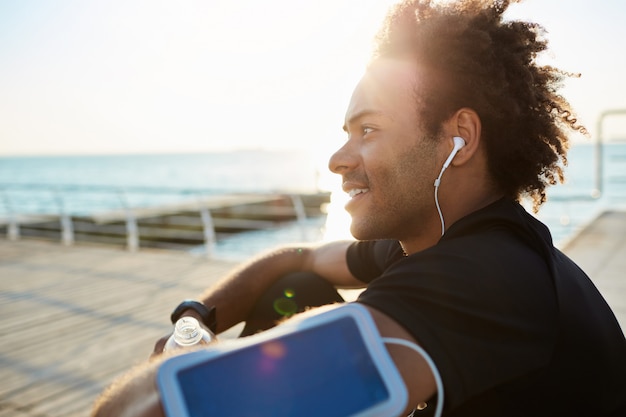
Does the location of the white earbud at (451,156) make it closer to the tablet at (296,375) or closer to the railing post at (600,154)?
the tablet at (296,375)

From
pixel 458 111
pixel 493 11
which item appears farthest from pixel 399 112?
pixel 493 11

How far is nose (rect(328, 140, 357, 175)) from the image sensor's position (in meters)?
1.30

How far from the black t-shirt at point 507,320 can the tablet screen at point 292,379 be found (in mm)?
108

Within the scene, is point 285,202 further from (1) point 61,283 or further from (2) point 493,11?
(2) point 493,11

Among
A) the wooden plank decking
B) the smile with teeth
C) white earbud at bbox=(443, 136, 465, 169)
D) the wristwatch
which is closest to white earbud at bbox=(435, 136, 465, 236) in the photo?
white earbud at bbox=(443, 136, 465, 169)

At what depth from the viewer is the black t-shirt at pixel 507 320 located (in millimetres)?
753

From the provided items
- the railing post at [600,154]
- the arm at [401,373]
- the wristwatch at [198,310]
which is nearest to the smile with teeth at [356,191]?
the arm at [401,373]

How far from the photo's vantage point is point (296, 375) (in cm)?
64

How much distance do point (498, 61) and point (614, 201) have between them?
8612 mm

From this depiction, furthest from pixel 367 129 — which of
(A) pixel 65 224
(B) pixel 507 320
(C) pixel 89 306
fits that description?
(A) pixel 65 224

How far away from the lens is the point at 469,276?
0.79m

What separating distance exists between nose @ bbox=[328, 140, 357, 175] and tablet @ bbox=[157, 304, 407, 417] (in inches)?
26.7

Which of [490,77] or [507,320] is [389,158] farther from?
[507,320]

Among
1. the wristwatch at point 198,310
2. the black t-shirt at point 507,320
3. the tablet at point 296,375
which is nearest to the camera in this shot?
the tablet at point 296,375
